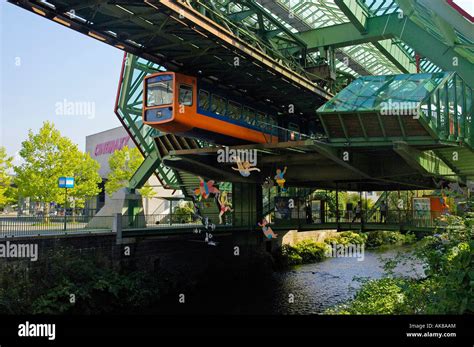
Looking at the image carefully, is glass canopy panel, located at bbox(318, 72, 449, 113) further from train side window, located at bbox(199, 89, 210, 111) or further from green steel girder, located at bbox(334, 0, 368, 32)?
train side window, located at bbox(199, 89, 210, 111)

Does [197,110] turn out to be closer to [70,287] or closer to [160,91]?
[160,91]

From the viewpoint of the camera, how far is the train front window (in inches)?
789

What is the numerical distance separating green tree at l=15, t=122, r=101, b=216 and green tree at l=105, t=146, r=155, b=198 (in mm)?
6361

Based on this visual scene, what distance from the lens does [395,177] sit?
25.2m

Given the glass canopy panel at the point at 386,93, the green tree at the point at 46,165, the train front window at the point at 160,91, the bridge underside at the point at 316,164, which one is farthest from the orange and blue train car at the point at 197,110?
the green tree at the point at 46,165

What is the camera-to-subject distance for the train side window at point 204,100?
21406 millimetres

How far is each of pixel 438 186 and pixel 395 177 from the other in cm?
469

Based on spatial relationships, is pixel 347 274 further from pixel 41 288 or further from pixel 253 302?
pixel 41 288

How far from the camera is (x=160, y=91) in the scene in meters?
20.1

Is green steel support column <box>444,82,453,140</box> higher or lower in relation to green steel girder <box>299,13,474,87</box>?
lower

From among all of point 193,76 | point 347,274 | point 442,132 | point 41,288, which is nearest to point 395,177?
point 442,132

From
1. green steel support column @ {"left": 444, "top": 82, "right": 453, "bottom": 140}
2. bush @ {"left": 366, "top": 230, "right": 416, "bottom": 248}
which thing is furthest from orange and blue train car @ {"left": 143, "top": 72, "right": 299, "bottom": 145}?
bush @ {"left": 366, "top": 230, "right": 416, "bottom": 248}

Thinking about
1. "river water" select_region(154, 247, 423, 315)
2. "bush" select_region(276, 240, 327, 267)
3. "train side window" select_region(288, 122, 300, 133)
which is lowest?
"river water" select_region(154, 247, 423, 315)

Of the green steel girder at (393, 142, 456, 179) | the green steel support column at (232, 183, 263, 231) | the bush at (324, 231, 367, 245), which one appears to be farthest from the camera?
the bush at (324, 231, 367, 245)
